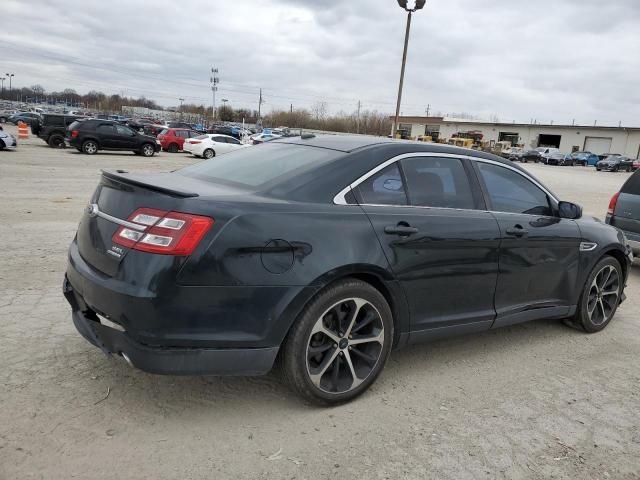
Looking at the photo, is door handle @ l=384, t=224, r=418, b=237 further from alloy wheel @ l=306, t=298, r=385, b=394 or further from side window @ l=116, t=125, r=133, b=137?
side window @ l=116, t=125, r=133, b=137

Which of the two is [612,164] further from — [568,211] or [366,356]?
[366,356]

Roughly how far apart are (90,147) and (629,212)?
21936mm

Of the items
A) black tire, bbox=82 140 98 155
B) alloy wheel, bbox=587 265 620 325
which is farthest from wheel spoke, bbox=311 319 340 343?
black tire, bbox=82 140 98 155

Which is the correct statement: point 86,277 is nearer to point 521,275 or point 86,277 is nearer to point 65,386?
point 65,386

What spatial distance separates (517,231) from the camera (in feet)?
13.5

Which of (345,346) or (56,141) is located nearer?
(345,346)

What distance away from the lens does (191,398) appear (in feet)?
10.9

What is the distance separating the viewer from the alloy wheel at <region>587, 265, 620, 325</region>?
5.01 meters

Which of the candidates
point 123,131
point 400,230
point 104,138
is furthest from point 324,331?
point 123,131

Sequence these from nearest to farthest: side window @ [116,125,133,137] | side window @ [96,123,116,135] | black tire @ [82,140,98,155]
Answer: black tire @ [82,140,98,155], side window @ [96,123,116,135], side window @ [116,125,133,137]

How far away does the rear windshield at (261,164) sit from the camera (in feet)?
11.4

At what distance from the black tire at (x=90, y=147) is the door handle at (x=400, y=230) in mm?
23064

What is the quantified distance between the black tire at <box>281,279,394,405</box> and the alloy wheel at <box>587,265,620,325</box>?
2.58m

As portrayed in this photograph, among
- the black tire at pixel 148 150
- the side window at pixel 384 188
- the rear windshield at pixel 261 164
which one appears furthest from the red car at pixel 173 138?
the side window at pixel 384 188
